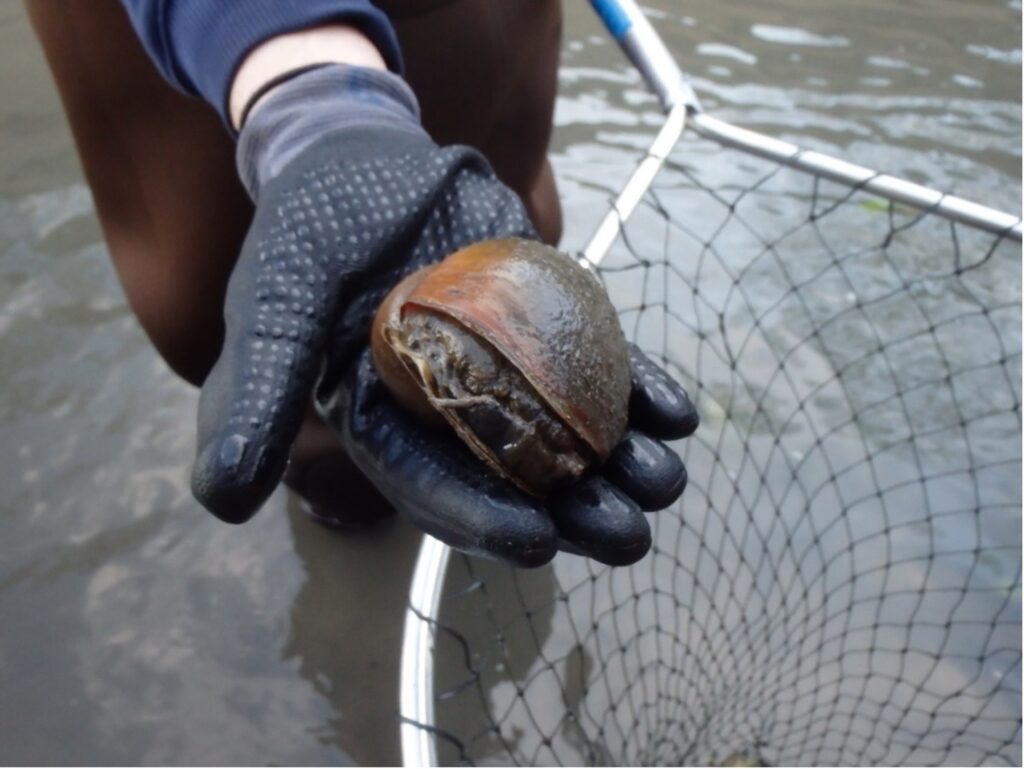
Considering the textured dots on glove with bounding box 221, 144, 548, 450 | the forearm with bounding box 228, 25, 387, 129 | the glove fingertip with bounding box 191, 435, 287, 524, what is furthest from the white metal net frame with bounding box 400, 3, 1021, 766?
the glove fingertip with bounding box 191, 435, 287, 524

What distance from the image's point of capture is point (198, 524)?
2396mm

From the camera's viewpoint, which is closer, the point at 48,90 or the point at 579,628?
the point at 579,628

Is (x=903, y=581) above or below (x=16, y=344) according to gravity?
below

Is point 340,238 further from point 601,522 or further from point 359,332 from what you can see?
point 601,522

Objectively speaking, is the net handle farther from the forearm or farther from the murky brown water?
the murky brown water

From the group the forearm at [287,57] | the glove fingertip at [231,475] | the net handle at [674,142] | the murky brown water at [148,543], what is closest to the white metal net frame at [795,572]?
the net handle at [674,142]

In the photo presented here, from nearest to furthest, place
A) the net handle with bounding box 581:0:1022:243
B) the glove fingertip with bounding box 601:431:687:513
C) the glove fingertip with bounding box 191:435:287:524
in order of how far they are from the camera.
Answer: the glove fingertip with bounding box 191:435:287:524, the glove fingertip with bounding box 601:431:687:513, the net handle with bounding box 581:0:1022:243

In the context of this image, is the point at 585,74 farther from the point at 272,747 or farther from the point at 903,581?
the point at 272,747

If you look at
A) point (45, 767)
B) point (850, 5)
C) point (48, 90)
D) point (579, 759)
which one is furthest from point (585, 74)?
point (45, 767)

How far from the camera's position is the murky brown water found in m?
2.04

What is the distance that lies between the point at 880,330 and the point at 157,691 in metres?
2.31

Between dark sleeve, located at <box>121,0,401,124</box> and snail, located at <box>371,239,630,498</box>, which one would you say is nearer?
snail, located at <box>371,239,630,498</box>

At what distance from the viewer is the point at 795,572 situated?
2320mm

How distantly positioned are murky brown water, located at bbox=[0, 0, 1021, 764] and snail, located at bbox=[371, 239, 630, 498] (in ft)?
4.07
